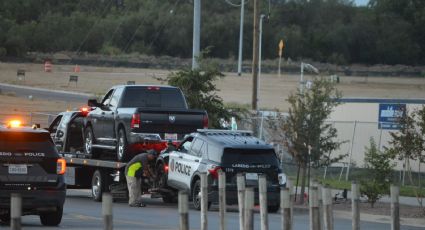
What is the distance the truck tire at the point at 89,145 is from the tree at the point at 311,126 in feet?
16.7

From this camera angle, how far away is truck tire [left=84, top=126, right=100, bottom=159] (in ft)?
95.3

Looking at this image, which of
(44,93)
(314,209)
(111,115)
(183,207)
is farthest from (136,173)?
(44,93)

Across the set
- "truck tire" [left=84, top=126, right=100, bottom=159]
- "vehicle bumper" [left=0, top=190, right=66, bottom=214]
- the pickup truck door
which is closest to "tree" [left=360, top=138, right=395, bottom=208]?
the pickup truck door

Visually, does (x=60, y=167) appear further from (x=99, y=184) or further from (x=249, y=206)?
(x=99, y=184)

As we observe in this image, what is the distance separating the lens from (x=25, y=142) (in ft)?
65.5

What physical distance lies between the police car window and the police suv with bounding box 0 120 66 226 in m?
6.50

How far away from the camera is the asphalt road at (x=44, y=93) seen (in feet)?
212

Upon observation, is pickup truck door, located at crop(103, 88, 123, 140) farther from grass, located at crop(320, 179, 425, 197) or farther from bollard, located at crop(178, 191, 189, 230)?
bollard, located at crop(178, 191, 189, 230)

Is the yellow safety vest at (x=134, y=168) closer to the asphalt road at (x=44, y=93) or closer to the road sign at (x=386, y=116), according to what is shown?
the road sign at (x=386, y=116)

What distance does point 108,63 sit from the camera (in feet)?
320

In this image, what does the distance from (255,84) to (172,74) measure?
17.7 feet

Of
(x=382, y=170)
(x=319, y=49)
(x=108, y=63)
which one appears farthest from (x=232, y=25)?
(x=382, y=170)

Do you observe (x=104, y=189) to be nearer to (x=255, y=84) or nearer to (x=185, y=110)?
(x=185, y=110)

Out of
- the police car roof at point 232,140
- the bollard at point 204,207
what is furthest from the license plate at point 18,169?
the police car roof at point 232,140
